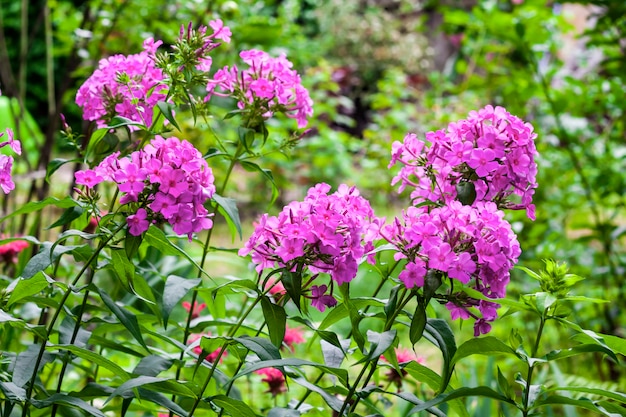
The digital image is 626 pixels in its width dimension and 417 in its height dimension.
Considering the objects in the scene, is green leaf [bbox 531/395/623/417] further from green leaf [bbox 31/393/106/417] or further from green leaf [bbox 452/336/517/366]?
green leaf [bbox 31/393/106/417]

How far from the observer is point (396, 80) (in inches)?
173

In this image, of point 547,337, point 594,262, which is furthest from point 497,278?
point 547,337

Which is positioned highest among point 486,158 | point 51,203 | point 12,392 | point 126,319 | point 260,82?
point 260,82

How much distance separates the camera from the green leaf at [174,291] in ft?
2.84

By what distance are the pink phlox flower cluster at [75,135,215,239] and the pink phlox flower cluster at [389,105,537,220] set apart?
27cm

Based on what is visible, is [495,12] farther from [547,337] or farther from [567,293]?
[567,293]

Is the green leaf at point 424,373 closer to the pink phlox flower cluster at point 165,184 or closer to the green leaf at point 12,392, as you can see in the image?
the pink phlox flower cluster at point 165,184

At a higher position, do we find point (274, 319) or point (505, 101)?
point (505, 101)

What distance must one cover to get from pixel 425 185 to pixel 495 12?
5.33 ft

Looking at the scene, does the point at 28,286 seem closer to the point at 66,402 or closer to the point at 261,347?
the point at 66,402

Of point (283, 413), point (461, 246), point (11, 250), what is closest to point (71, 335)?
point (283, 413)

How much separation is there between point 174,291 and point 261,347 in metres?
0.13

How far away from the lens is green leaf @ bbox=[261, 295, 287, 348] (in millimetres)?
858

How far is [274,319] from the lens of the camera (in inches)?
33.8
